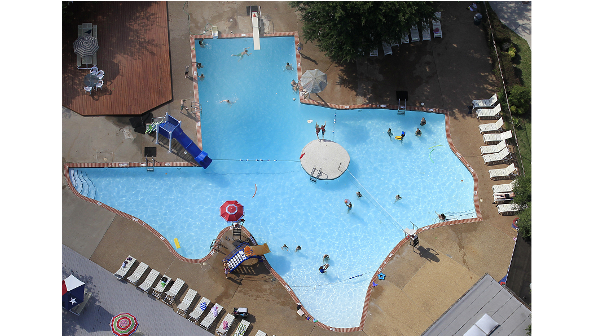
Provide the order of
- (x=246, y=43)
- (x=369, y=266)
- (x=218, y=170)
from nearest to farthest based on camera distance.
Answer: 1. (x=369, y=266)
2. (x=218, y=170)
3. (x=246, y=43)

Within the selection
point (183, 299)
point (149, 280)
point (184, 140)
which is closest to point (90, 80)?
point (184, 140)

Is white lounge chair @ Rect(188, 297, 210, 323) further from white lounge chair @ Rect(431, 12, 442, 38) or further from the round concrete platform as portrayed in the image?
white lounge chair @ Rect(431, 12, 442, 38)

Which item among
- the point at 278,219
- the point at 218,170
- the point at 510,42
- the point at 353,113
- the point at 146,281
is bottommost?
the point at 146,281

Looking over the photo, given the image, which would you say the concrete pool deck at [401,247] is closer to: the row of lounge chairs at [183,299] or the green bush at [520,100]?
the row of lounge chairs at [183,299]

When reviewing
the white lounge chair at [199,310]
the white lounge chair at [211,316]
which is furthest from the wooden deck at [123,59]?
the white lounge chair at [211,316]

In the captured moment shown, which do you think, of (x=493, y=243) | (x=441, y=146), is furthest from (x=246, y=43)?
(x=493, y=243)

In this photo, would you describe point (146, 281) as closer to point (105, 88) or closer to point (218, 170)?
point (218, 170)
